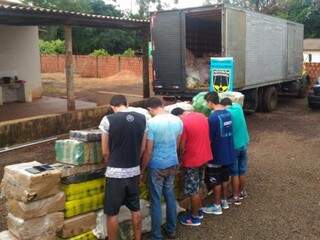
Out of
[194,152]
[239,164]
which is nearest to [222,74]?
[239,164]

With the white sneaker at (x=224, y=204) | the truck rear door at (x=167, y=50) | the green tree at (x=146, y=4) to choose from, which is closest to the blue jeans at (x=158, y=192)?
the white sneaker at (x=224, y=204)

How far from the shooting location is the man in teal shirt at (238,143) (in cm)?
636

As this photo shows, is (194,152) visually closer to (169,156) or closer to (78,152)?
(169,156)

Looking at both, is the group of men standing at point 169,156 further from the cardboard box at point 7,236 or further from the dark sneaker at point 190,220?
the cardboard box at point 7,236

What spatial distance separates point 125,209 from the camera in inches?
213

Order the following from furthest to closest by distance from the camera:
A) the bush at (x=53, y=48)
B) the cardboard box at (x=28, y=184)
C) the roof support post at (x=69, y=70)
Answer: the bush at (x=53, y=48) → the roof support post at (x=69, y=70) → the cardboard box at (x=28, y=184)

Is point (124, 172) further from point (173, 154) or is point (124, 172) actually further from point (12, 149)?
point (12, 149)

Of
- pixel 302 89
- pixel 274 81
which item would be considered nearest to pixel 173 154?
pixel 274 81

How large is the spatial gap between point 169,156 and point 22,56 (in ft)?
44.3

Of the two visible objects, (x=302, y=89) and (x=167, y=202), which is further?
(x=302, y=89)

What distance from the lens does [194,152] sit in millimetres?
5672

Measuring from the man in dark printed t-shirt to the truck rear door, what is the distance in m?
7.77

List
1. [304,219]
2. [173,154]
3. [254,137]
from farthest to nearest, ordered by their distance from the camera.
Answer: [254,137], [304,219], [173,154]

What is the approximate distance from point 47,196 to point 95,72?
2763cm
